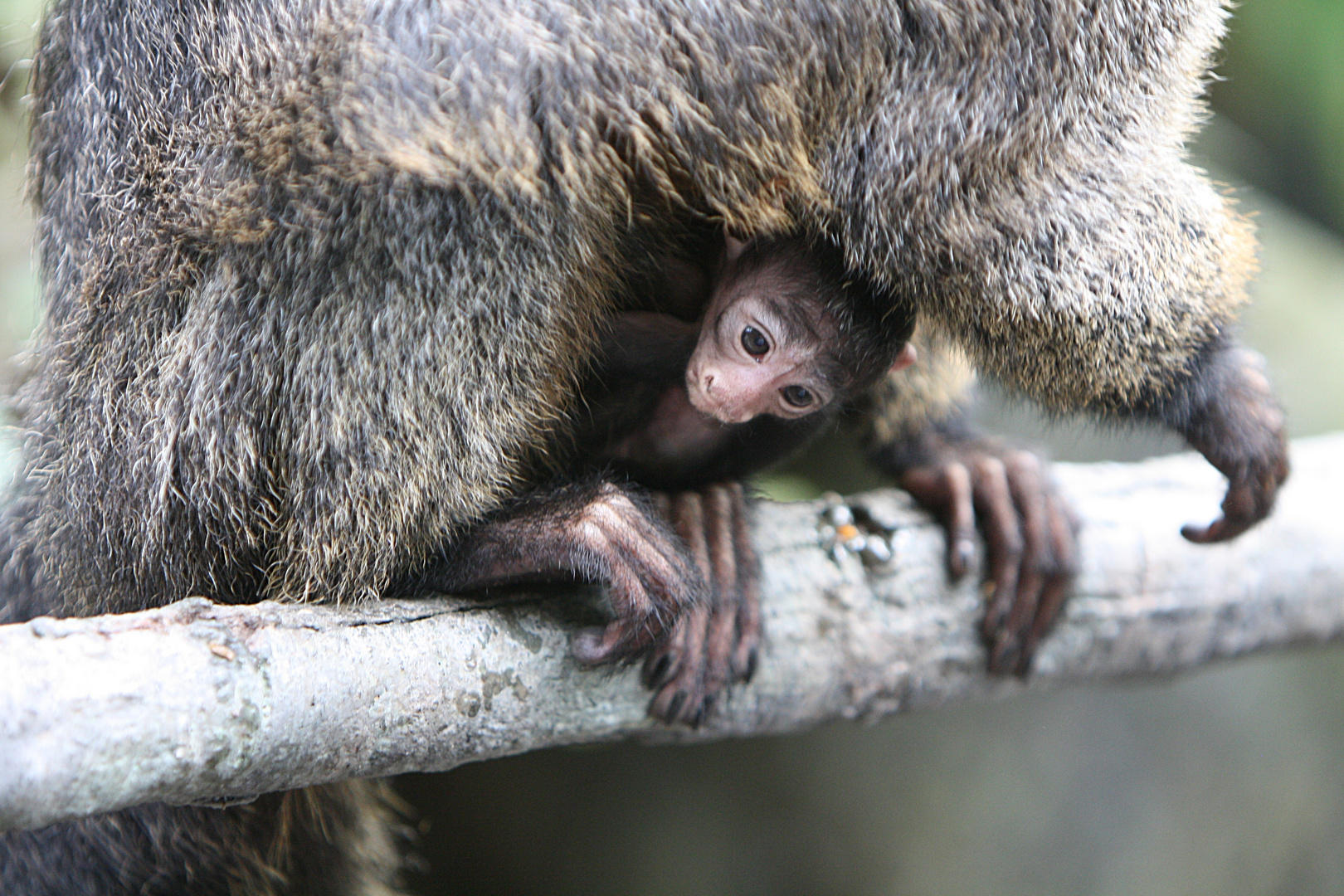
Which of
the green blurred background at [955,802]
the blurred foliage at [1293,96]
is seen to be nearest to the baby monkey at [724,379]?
the green blurred background at [955,802]

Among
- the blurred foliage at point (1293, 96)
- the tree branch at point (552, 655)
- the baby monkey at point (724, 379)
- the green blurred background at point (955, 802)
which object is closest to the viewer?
the tree branch at point (552, 655)

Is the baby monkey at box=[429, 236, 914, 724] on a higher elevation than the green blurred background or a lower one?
higher

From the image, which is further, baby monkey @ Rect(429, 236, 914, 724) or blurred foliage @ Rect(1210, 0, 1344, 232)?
blurred foliage @ Rect(1210, 0, 1344, 232)

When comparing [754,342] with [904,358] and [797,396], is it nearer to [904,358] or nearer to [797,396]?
[797,396]

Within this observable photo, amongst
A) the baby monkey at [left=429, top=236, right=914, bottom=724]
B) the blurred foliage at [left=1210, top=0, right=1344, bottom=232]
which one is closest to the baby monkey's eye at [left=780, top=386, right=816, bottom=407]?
the baby monkey at [left=429, top=236, right=914, bottom=724]

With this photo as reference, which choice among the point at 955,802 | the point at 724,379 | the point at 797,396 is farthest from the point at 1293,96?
the point at 724,379

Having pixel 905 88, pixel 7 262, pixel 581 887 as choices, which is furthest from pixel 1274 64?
pixel 7 262

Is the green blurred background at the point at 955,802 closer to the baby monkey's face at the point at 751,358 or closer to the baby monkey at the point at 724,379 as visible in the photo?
the baby monkey at the point at 724,379

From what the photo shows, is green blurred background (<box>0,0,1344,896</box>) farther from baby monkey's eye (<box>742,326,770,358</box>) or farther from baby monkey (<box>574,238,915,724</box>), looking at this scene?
baby monkey's eye (<box>742,326,770,358</box>)
